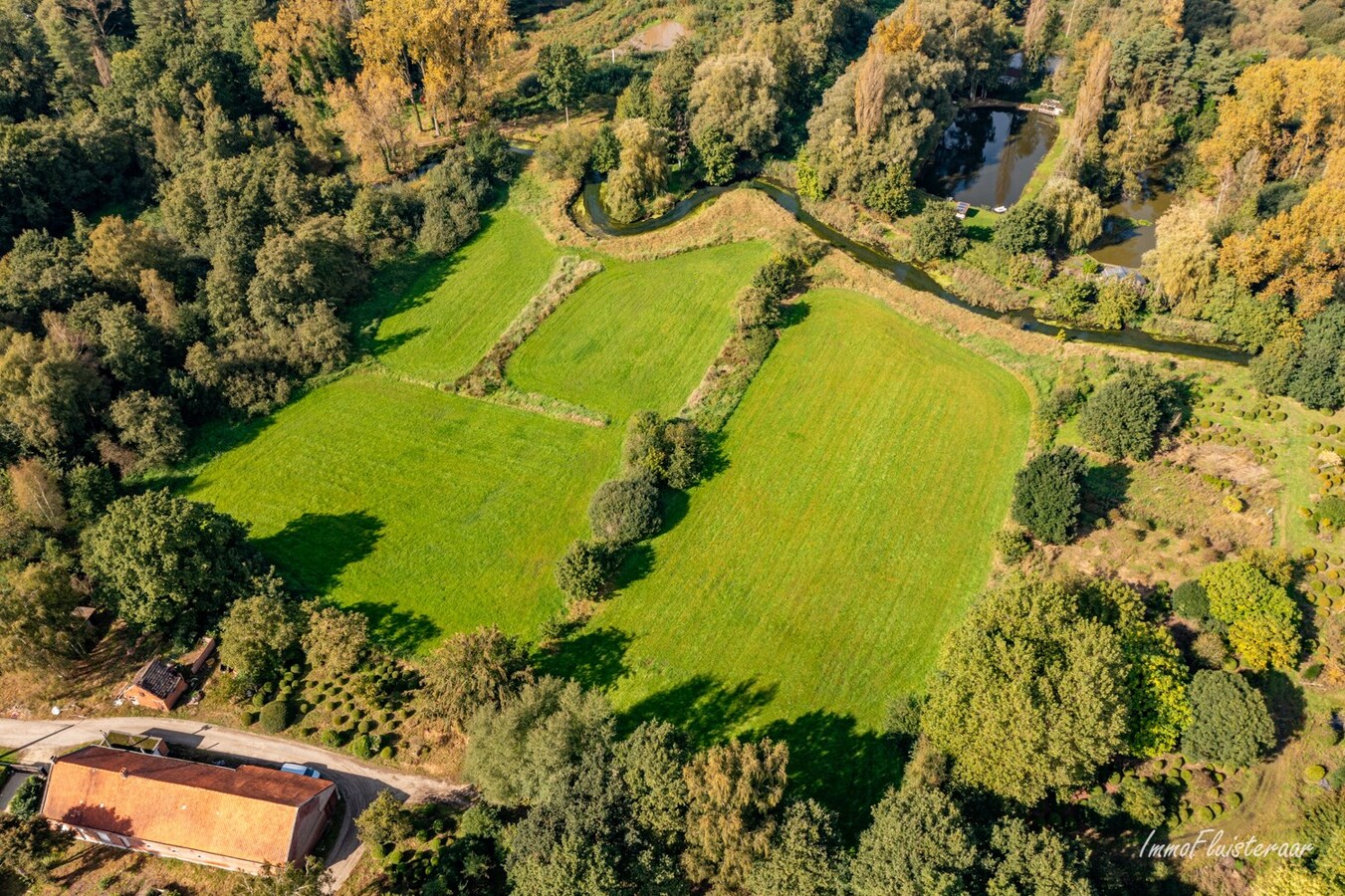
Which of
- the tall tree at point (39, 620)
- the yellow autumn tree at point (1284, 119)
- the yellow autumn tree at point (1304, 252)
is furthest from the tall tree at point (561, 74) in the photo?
the tall tree at point (39, 620)

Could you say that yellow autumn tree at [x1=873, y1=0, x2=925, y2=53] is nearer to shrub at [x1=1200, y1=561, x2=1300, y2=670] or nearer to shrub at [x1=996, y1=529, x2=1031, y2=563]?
shrub at [x1=996, y1=529, x2=1031, y2=563]

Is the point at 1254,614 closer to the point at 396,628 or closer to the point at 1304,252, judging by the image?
the point at 1304,252

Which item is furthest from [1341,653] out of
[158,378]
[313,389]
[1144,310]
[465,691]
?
[158,378]

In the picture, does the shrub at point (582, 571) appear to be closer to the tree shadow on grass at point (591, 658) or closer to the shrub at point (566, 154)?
the tree shadow on grass at point (591, 658)

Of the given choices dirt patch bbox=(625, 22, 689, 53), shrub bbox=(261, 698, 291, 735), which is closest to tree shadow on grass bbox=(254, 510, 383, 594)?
shrub bbox=(261, 698, 291, 735)

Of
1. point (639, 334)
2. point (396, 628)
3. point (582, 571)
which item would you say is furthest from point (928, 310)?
point (396, 628)

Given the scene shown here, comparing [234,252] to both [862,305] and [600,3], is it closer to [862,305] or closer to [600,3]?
[862,305]
